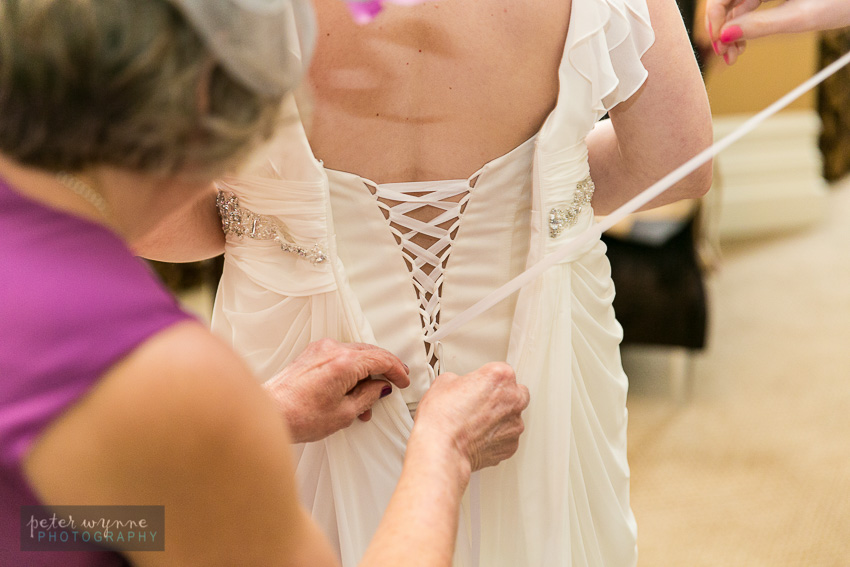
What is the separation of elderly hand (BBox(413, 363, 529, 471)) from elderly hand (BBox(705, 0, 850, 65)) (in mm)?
534

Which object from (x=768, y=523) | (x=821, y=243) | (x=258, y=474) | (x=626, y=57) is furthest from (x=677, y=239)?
(x=258, y=474)

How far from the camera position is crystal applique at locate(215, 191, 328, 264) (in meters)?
1.10

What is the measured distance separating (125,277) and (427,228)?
22.4 inches

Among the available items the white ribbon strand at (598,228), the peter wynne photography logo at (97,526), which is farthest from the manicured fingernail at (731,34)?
the peter wynne photography logo at (97,526)

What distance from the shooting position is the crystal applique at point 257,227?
1.10m

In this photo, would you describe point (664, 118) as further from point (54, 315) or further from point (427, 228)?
point (54, 315)

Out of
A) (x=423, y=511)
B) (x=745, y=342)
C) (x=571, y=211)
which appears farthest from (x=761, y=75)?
(x=423, y=511)

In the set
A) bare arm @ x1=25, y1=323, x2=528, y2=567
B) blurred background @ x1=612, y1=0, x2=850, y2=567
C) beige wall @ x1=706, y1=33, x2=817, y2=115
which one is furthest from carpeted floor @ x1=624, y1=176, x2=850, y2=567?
bare arm @ x1=25, y1=323, x2=528, y2=567

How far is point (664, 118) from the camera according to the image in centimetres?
115

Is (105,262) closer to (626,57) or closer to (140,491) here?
(140,491)

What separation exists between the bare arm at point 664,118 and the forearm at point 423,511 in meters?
0.51

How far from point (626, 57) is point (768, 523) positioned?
6.51 feet

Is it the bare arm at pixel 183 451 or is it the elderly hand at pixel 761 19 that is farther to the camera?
the elderly hand at pixel 761 19

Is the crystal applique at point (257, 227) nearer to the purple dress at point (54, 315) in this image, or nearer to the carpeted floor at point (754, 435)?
the purple dress at point (54, 315)
